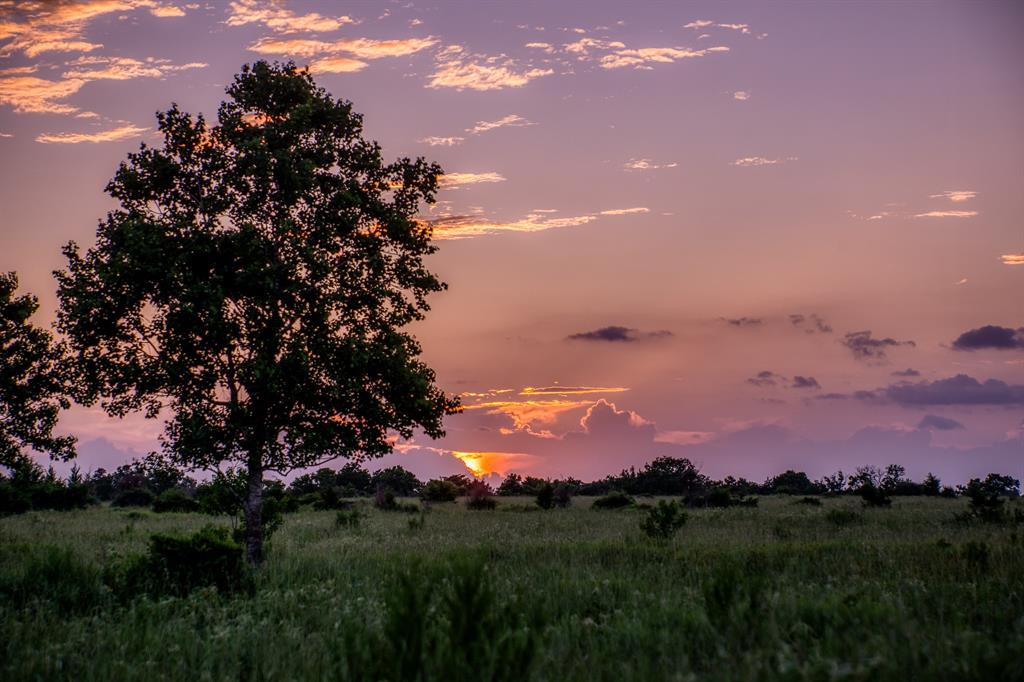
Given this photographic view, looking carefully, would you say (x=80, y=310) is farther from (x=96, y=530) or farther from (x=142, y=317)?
(x=96, y=530)

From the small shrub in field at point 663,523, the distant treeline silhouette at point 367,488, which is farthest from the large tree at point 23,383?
the small shrub in field at point 663,523

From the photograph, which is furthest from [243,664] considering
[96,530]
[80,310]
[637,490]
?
[637,490]

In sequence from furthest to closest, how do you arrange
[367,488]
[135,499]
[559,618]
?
1. [367,488]
2. [135,499]
3. [559,618]

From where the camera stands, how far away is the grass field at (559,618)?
5.95 metres

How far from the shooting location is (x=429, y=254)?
19609 millimetres

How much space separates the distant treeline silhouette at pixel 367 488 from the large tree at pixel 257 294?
1.57 metres

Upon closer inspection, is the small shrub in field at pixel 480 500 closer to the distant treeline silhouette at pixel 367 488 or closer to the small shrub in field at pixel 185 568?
the distant treeline silhouette at pixel 367 488

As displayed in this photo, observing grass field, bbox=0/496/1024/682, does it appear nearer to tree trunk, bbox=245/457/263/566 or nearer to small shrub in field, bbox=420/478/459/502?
tree trunk, bbox=245/457/263/566

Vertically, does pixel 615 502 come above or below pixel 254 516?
below

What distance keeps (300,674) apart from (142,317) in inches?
498

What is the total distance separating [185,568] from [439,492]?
154ft

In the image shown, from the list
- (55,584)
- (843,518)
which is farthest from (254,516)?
A: (843,518)

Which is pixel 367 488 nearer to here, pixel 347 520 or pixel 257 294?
pixel 347 520

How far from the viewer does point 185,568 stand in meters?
13.7
